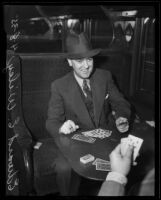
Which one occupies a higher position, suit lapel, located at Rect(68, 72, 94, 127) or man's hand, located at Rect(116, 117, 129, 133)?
suit lapel, located at Rect(68, 72, 94, 127)

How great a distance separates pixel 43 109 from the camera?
236 centimetres

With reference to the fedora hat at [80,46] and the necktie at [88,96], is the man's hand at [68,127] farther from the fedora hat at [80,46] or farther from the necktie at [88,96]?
the fedora hat at [80,46]

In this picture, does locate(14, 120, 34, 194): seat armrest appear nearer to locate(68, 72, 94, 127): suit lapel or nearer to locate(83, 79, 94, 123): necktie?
locate(68, 72, 94, 127): suit lapel

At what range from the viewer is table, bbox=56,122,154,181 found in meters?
1.62

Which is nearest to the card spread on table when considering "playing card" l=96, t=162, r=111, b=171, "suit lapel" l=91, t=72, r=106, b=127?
"playing card" l=96, t=162, r=111, b=171

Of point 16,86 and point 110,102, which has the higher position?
point 16,86

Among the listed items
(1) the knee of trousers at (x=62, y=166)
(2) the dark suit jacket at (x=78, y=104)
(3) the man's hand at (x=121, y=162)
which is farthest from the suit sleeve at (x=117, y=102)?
(3) the man's hand at (x=121, y=162)

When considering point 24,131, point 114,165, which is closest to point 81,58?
point 24,131

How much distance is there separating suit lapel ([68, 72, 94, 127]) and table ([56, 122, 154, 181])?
253mm

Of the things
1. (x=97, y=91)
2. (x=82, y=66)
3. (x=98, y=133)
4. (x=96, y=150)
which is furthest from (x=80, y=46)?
(x=96, y=150)

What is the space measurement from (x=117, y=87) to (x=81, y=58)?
1.82 ft

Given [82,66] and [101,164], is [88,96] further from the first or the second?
[101,164]

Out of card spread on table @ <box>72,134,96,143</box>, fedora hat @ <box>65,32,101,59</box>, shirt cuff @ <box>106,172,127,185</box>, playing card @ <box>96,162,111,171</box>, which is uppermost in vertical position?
fedora hat @ <box>65,32,101,59</box>
